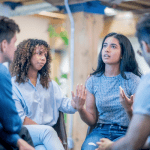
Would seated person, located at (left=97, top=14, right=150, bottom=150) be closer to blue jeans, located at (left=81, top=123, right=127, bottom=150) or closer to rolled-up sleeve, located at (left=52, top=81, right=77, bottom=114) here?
blue jeans, located at (left=81, top=123, right=127, bottom=150)

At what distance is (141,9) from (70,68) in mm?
1023

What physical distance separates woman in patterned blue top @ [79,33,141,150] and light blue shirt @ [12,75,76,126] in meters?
0.20

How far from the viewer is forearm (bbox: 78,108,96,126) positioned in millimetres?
1767

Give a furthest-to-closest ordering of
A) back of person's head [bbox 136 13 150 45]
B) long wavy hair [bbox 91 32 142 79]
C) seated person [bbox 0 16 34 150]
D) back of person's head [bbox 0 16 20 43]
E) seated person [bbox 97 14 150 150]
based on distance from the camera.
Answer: long wavy hair [bbox 91 32 142 79]
back of person's head [bbox 0 16 20 43]
seated person [bbox 0 16 34 150]
back of person's head [bbox 136 13 150 45]
seated person [bbox 97 14 150 150]

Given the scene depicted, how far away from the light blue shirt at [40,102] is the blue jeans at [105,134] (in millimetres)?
278

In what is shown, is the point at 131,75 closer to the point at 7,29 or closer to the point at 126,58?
the point at 126,58

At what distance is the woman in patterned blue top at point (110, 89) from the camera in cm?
172

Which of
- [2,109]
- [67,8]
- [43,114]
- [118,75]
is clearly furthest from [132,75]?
[67,8]

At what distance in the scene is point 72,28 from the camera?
2812 millimetres

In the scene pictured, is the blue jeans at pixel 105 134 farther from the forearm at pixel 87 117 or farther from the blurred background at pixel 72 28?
the blurred background at pixel 72 28

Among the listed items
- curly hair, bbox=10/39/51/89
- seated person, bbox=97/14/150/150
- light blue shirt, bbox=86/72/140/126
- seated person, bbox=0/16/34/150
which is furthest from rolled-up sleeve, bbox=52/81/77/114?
seated person, bbox=97/14/150/150

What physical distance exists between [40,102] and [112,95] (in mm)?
557

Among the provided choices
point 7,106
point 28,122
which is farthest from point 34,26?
point 7,106

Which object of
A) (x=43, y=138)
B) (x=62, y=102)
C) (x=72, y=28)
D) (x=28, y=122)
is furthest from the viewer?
(x=72, y=28)
